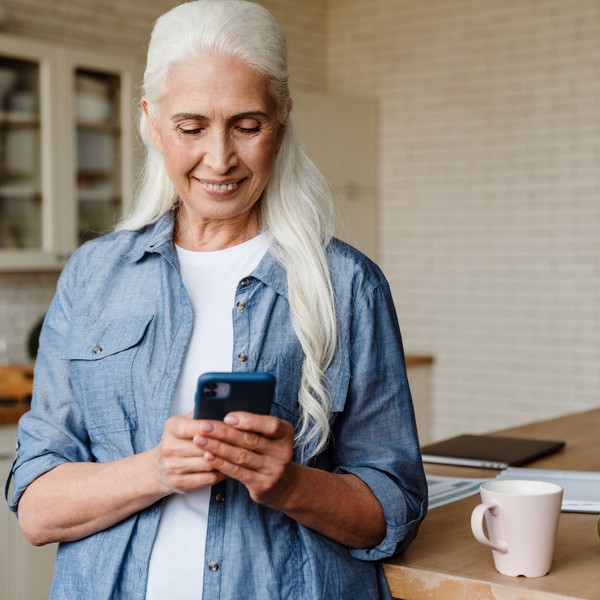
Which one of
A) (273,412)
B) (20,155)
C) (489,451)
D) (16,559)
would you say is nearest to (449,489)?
(489,451)

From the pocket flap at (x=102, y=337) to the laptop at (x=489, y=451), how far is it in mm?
940

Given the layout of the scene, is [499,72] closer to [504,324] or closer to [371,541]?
[504,324]

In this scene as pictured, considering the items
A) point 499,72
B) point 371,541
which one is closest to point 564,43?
point 499,72

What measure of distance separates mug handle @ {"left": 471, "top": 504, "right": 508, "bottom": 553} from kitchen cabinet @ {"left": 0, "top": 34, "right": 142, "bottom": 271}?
8.75 ft

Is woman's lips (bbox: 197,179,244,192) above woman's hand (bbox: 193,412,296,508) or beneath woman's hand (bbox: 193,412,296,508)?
above

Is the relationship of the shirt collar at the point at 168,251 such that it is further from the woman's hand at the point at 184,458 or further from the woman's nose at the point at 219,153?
the woman's hand at the point at 184,458

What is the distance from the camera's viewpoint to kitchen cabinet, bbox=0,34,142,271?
3.88 m

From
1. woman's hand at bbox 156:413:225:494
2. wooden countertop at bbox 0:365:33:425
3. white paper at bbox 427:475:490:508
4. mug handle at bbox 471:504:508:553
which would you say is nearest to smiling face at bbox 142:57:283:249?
woman's hand at bbox 156:413:225:494

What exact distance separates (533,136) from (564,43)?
0.46m

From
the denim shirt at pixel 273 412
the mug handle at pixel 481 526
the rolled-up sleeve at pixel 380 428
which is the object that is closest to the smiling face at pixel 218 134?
the denim shirt at pixel 273 412

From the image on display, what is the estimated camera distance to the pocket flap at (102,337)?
4.89ft

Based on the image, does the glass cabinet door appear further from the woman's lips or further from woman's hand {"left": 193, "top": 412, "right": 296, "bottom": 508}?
woman's hand {"left": 193, "top": 412, "right": 296, "bottom": 508}

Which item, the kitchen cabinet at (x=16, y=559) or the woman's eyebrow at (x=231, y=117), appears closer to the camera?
the woman's eyebrow at (x=231, y=117)

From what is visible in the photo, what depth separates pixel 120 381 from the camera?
4.83ft
